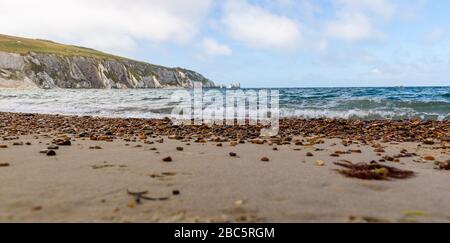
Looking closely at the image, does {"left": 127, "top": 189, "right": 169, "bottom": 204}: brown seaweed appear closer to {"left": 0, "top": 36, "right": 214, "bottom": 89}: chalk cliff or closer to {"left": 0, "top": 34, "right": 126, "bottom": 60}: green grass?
{"left": 0, "top": 36, "right": 214, "bottom": 89}: chalk cliff

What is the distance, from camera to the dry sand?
3104mm

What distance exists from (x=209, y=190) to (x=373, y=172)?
2.30 m

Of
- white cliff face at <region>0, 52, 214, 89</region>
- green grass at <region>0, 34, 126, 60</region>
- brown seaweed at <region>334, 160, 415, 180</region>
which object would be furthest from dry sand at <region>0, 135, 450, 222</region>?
green grass at <region>0, 34, 126, 60</region>

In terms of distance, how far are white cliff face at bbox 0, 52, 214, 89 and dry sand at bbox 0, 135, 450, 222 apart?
109548mm

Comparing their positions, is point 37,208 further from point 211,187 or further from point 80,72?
point 80,72

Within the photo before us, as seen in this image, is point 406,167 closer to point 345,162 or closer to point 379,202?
point 345,162

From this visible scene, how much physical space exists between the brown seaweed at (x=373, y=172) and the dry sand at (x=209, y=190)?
169 mm

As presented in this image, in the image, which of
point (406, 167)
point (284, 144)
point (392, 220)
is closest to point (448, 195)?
point (392, 220)

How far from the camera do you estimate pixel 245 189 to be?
3982mm

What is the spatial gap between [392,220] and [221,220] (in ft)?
4.50

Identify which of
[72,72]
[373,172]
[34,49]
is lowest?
[373,172]

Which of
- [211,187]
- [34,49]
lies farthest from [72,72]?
[211,187]

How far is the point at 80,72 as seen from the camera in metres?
136

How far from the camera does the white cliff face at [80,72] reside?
116 m
